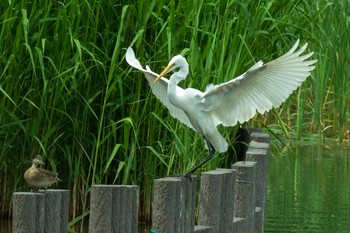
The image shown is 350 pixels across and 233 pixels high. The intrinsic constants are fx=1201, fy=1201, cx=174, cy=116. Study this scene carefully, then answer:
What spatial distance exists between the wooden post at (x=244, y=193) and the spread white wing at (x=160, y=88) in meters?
0.51

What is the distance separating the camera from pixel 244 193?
21.6ft

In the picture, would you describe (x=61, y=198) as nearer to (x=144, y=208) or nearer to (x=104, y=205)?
(x=104, y=205)

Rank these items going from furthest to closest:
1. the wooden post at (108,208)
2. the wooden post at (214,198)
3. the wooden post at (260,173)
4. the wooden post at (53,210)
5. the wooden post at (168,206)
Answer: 1. the wooden post at (260,173)
2. the wooden post at (214,198)
3. the wooden post at (168,206)
4. the wooden post at (108,208)
5. the wooden post at (53,210)

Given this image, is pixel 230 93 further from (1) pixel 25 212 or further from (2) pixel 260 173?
(1) pixel 25 212

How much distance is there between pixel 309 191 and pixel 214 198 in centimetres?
406

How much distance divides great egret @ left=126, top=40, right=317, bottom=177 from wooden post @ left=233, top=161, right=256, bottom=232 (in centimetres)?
18

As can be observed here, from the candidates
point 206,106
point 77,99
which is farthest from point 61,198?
point 77,99

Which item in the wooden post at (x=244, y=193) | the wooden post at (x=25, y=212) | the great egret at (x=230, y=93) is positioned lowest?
the wooden post at (x=25, y=212)

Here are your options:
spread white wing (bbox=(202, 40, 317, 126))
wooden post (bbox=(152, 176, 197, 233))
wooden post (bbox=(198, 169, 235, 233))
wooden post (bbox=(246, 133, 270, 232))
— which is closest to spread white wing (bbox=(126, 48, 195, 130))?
spread white wing (bbox=(202, 40, 317, 126))

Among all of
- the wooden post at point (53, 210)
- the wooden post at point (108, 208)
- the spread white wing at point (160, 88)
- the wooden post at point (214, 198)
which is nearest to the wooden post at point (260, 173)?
the spread white wing at point (160, 88)

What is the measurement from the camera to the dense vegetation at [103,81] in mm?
7098

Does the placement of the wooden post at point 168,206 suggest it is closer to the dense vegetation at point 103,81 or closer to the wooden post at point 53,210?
the wooden post at point 53,210

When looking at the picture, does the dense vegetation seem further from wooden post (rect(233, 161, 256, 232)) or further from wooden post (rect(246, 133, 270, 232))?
wooden post (rect(233, 161, 256, 232))

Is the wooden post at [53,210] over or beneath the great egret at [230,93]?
beneath
